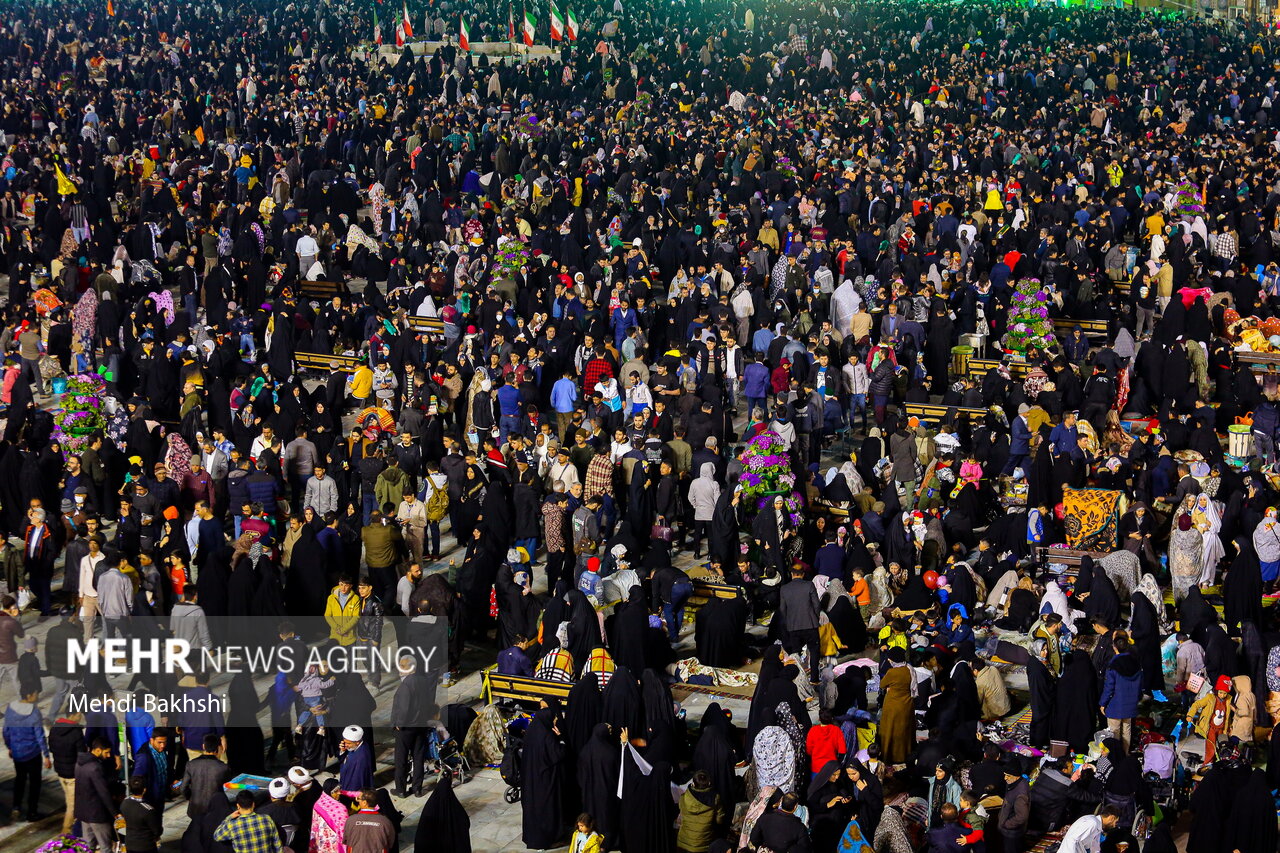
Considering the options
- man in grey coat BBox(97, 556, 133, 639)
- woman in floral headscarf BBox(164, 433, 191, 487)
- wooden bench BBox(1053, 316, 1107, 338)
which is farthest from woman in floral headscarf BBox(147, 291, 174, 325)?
wooden bench BBox(1053, 316, 1107, 338)

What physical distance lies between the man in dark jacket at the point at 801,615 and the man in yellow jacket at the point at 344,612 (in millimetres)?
3617

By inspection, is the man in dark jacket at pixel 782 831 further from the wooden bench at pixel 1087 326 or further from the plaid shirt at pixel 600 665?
the wooden bench at pixel 1087 326

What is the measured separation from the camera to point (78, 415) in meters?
19.4

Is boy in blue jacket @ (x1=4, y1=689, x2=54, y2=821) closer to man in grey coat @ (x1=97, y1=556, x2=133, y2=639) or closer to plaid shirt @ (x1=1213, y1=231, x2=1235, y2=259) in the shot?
man in grey coat @ (x1=97, y1=556, x2=133, y2=639)

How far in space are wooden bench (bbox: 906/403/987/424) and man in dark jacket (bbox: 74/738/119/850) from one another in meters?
10.6

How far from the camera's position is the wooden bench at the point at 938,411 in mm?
20469

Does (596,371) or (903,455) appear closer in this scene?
(903,455)

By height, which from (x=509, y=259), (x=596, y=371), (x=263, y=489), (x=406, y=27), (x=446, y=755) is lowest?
(x=446, y=755)

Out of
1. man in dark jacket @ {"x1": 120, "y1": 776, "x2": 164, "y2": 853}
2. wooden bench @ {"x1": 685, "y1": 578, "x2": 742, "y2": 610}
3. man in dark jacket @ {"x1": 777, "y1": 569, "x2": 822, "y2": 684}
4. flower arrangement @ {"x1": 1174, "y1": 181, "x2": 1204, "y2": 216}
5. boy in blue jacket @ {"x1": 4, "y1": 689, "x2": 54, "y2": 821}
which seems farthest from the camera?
flower arrangement @ {"x1": 1174, "y1": 181, "x2": 1204, "y2": 216}

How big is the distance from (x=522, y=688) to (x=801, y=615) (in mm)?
2609

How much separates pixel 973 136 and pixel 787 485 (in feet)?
64.1

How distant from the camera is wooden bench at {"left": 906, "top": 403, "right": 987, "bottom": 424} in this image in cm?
2047

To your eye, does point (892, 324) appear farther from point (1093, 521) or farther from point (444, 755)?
point (444, 755)

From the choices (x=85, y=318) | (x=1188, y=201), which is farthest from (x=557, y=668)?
(x=1188, y=201)
